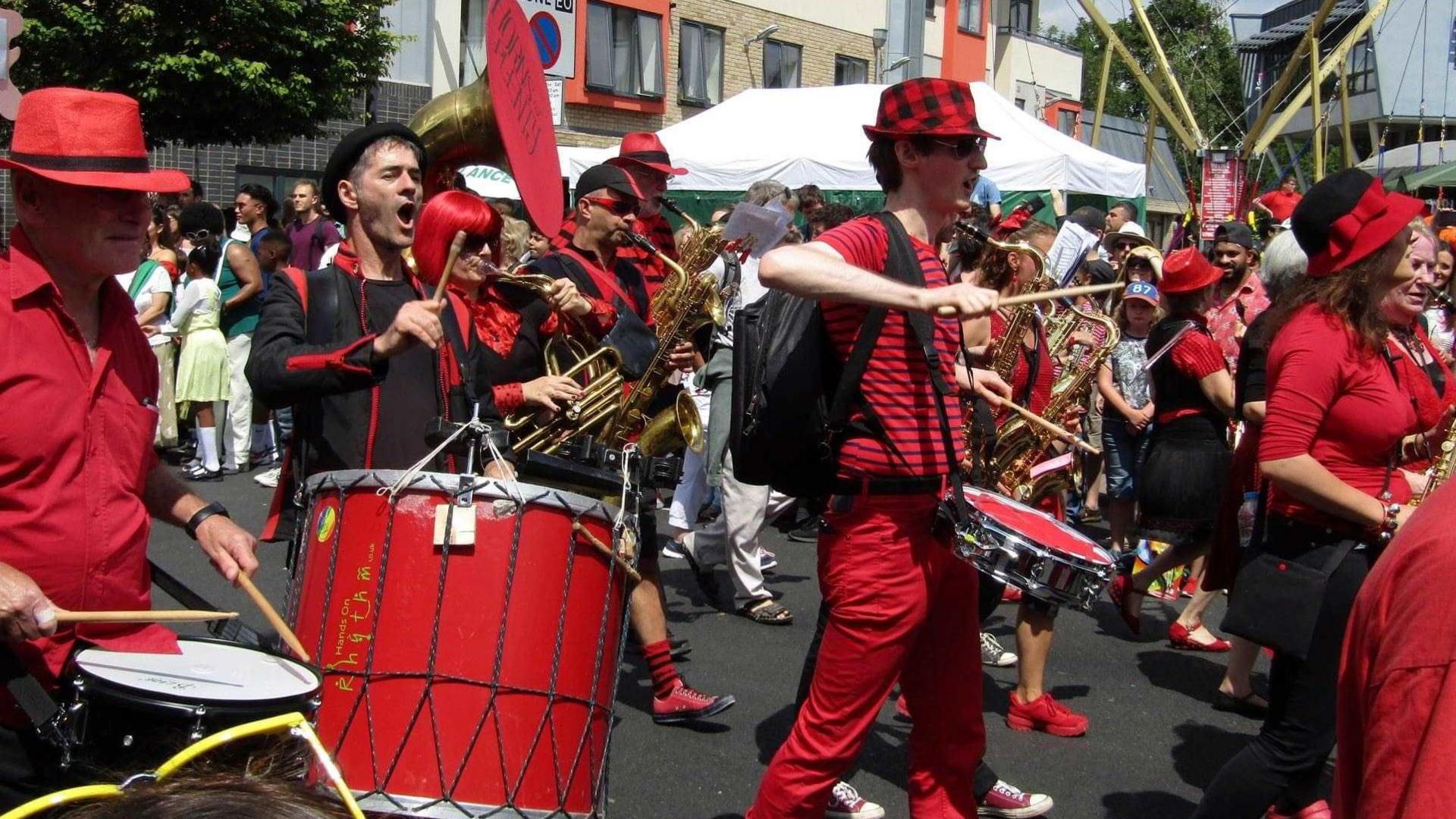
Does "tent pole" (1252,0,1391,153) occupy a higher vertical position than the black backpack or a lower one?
higher

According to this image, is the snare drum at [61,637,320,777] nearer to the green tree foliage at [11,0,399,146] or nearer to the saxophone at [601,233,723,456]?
the saxophone at [601,233,723,456]

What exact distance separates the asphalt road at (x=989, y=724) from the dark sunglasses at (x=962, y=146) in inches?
49.2

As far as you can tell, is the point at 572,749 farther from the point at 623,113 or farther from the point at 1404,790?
the point at 623,113

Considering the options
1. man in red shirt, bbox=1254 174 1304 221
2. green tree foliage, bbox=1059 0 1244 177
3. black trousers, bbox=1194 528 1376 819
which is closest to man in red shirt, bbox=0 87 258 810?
black trousers, bbox=1194 528 1376 819

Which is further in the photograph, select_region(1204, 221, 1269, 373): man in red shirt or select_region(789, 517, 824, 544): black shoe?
select_region(789, 517, 824, 544): black shoe

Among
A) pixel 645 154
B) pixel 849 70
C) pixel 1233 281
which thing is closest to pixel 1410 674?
pixel 645 154

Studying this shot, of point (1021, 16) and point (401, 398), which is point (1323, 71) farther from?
point (401, 398)

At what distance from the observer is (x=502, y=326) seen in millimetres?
4883

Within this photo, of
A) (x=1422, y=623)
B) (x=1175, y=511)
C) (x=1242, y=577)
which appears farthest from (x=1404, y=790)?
(x=1175, y=511)

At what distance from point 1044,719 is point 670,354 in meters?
1.97

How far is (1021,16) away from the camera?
42.2 meters

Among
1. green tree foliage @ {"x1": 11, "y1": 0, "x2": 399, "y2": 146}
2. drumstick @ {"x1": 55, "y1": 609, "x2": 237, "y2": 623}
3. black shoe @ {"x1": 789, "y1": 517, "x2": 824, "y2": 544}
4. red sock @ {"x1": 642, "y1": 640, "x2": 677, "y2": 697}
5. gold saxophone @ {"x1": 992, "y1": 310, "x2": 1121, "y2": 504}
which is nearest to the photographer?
drumstick @ {"x1": 55, "y1": 609, "x2": 237, "y2": 623}

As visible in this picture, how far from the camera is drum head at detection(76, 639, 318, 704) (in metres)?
2.09

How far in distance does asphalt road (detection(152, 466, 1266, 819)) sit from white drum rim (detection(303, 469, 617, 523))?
1.26 m
